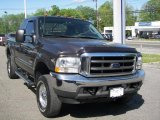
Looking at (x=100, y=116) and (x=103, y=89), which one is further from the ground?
(x=103, y=89)

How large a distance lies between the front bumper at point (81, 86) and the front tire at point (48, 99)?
0.15 meters

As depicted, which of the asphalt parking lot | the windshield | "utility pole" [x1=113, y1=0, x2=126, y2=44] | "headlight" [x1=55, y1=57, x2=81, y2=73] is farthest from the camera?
"utility pole" [x1=113, y1=0, x2=126, y2=44]

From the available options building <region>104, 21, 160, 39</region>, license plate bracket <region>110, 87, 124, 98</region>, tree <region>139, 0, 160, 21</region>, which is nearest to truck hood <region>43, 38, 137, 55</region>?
license plate bracket <region>110, 87, 124, 98</region>

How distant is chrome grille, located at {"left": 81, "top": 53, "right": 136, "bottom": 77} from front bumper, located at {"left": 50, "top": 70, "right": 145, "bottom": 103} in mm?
111

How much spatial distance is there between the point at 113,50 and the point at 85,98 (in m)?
1.03

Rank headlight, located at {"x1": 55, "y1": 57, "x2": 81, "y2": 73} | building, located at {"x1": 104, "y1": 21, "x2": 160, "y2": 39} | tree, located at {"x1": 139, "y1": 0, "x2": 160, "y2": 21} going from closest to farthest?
headlight, located at {"x1": 55, "y1": 57, "x2": 81, "y2": 73} < building, located at {"x1": 104, "y1": 21, "x2": 160, "y2": 39} < tree, located at {"x1": 139, "y1": 0, "x2": 160, "y2": 21}

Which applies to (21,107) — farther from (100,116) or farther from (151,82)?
(151,82)

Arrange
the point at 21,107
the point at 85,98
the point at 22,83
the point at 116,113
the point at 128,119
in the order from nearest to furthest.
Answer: the point at 85,98
the point at 128,119
the point at 116,113
the point at 21,107
the point at 22,83

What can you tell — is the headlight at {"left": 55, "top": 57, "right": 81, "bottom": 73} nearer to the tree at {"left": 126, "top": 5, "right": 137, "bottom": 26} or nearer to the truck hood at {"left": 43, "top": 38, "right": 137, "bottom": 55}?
the truck hood at {"left": 43, "top": 38, "right": 137, "bottom": 55}

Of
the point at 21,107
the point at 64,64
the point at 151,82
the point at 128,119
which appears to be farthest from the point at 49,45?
the point at 151,82

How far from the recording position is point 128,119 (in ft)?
20.4

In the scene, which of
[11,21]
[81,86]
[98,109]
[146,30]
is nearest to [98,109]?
[98,109]

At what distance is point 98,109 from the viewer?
6941 millimetres

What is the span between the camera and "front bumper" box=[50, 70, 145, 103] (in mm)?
5609
